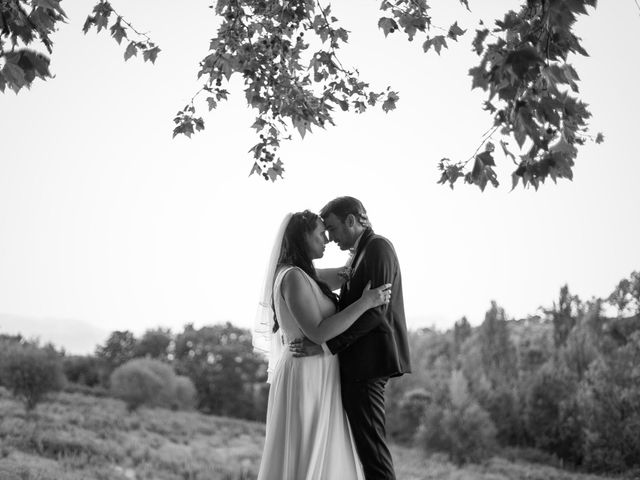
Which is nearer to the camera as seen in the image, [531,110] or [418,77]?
[531,110]

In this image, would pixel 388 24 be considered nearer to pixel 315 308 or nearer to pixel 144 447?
pixel 315 308

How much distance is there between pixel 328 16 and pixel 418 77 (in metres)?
15.7

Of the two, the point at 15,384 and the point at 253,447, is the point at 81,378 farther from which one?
the point at 253,447

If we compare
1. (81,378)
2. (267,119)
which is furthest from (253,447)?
(267,119)

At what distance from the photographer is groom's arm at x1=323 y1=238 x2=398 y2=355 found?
3.50 m

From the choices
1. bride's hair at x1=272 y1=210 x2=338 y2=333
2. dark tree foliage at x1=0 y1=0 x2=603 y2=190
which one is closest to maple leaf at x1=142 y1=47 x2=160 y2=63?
dark tree foliage at x1=0 y1=0 x2=603 y2=190

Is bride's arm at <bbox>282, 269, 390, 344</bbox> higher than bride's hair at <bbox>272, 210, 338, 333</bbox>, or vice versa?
bride's hair at <bbox>272, 210, 338, 333</bbox>

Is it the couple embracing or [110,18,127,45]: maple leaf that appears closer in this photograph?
the couple embracing

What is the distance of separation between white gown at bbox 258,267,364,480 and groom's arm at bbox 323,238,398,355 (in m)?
0.22

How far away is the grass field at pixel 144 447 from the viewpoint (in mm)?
24016

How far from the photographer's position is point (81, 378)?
44.7m

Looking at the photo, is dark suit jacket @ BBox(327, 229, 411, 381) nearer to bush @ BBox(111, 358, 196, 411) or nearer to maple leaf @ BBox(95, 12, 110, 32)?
maple leaf @ BBox(95, 12, 110, 32)

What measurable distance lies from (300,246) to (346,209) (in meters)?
0.35

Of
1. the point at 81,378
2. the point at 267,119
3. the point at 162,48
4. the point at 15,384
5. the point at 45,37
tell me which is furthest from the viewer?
the point at 81,378
